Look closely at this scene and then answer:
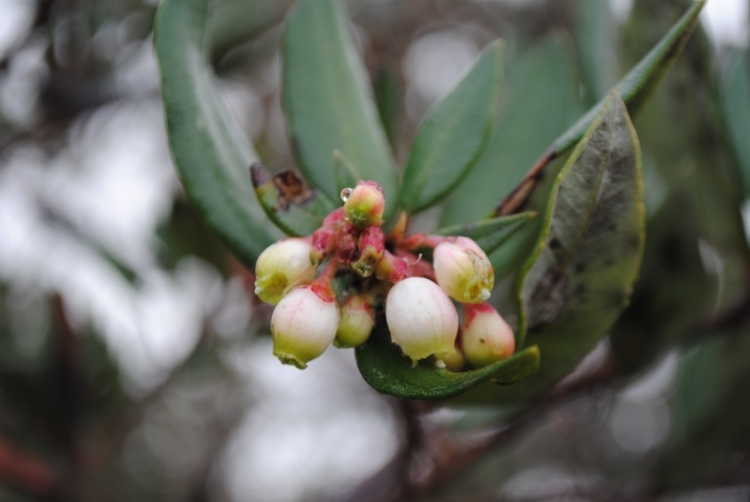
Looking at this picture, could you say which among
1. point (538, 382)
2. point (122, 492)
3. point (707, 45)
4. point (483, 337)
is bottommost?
point (122, 492)

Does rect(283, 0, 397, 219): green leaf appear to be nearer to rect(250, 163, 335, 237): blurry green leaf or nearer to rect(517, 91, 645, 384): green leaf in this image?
rect(250, 163, 335, 237): blurry green leaf

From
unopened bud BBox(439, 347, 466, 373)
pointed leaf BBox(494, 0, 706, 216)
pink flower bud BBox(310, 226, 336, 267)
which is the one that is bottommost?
unopened bud BBox(439, 347, 466, 373)

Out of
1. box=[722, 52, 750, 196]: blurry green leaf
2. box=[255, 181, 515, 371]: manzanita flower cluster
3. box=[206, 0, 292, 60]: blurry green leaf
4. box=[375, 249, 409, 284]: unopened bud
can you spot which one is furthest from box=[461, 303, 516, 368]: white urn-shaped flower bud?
box=[206, 0, 292, 60]: blurry green leaf

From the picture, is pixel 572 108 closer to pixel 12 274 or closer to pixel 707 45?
pixel 707 45

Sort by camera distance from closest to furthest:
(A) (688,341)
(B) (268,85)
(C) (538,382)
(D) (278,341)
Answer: (D) (278,341) → (C) (538,382) → (A) (688,341) → (B) (268,85)

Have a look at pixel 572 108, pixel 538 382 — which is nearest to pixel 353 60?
pixel 572 108

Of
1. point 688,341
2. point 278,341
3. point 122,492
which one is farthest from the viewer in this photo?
point 122,492
